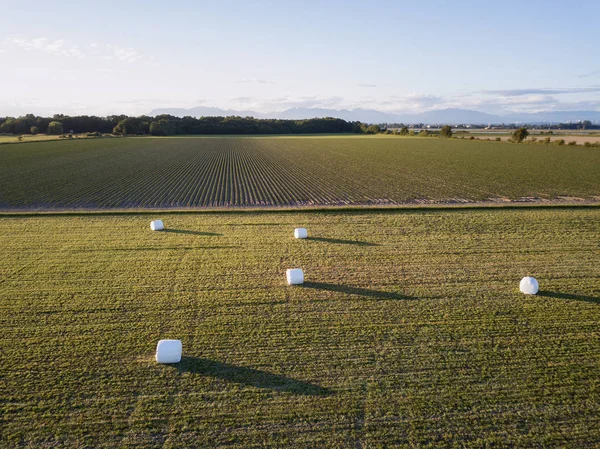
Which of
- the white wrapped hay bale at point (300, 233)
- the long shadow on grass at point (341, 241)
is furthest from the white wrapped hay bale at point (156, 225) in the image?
the long shadow on grass at point (341, 241)

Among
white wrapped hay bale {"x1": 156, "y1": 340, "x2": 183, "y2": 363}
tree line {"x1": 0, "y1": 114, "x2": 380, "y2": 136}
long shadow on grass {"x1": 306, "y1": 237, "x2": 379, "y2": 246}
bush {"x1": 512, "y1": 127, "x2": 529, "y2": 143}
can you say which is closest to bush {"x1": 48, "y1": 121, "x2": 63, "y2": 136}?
tree line {"x1": 0, "y1": 114, "x2": 380, "y2": 136}

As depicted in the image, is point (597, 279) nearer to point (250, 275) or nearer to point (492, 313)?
point (492, 313)

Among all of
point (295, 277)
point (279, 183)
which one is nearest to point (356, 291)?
point (295, 277)

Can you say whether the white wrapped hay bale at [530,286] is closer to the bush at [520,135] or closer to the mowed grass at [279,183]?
the mowed grass at [279,183]

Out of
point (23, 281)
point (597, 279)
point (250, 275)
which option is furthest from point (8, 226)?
point (597, 279)

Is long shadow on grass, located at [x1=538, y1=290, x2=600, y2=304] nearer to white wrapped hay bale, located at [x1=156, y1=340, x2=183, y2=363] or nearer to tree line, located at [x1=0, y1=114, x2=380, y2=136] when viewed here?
white wrapped hay bale, located at [x1=156, y1=340, x2=183, y2=363]

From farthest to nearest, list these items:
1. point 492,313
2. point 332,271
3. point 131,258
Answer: point 131,258 → point 332,271 → point 492,313
